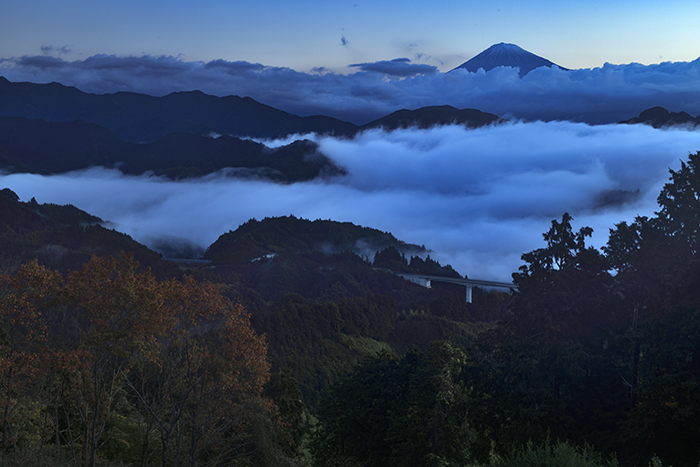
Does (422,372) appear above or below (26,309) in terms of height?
below

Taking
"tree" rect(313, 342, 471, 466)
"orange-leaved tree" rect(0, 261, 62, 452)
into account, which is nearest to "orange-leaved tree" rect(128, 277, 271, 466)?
"orange-leaved tree" rect(0, 261, 62, 452)

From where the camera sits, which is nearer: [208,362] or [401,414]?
[208,362]

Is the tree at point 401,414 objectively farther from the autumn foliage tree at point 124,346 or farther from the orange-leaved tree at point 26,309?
the orange-leaved tree at point 26,309

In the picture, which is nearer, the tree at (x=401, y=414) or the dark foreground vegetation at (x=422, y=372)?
the dark foreground vegetation at (x=422, y=372)

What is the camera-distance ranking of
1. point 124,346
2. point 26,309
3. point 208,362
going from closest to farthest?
point 26,309
point 124,346
point 208,362

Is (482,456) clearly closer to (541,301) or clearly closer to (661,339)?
(541,301)

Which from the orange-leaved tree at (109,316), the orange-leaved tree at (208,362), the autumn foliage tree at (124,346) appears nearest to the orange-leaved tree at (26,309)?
the autumn foliage tree at (124,346)

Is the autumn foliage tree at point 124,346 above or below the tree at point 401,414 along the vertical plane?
above

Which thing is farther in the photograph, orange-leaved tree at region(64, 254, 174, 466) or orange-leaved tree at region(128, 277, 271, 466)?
orange-leaved tree at region(128, 277, 271, 466)

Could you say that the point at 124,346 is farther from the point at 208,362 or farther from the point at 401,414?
the point at 401,414

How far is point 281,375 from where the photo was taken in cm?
4962

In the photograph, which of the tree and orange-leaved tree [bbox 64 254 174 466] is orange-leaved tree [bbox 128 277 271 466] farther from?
the tree

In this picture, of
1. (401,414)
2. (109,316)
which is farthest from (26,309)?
(401,414)

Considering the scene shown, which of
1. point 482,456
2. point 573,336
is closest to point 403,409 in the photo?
point 482,456
